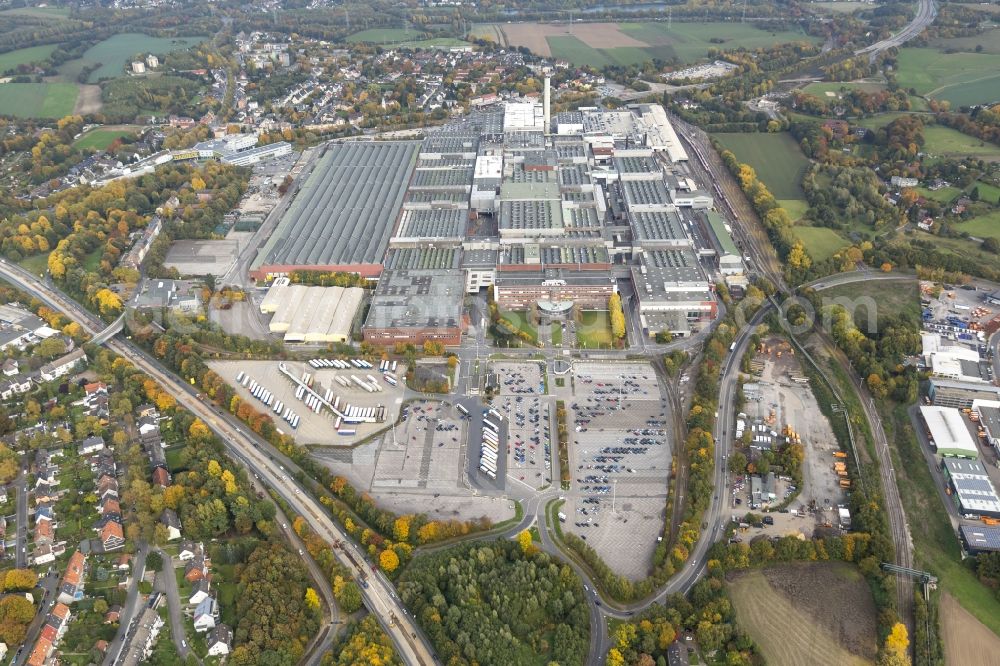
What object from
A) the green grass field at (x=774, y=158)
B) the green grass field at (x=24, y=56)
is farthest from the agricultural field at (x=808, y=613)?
the green grass field at (x=24, y=56)

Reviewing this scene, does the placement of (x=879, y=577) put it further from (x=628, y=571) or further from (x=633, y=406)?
(x=633, y=406)

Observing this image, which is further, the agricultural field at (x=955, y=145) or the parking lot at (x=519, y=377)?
the agricultural field at (x=955, y=145)

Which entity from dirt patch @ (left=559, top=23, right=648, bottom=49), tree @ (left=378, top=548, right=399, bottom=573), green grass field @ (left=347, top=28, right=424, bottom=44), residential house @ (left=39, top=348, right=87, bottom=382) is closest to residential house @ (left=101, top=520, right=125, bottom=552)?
tree @ (left=378, top=548, right=399, bottom=573)

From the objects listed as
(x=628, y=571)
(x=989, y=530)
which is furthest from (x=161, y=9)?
(x=989, y=530)

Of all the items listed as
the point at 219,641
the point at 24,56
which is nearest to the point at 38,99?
the point at 24,56

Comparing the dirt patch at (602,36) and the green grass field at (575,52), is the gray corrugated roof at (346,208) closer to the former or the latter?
the green grass field at (575,52)
